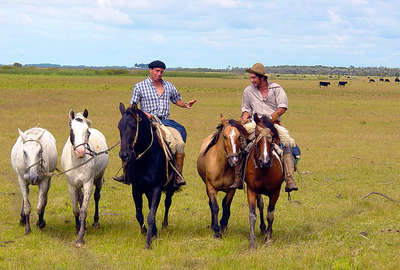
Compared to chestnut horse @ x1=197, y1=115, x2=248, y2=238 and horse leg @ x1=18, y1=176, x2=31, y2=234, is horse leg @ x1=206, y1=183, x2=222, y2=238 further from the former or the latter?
horse leg @ x1=18, y1=176, x2=31, y2=234

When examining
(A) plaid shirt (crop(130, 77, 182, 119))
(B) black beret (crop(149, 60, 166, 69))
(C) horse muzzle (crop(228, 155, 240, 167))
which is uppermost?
(B) black beret (crop(149, 60, 166, 69))

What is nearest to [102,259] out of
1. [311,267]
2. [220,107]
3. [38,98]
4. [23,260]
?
[23,260]

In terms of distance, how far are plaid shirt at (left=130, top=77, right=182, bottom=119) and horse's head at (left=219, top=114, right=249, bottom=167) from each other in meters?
1.33

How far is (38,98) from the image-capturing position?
42156 mm

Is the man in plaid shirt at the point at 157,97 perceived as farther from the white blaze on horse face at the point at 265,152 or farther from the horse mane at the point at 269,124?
the white blaze on horse face at the point at 265,152

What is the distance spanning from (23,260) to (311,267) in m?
4.02

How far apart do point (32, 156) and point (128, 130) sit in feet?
6.28

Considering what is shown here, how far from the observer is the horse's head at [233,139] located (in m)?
8.78

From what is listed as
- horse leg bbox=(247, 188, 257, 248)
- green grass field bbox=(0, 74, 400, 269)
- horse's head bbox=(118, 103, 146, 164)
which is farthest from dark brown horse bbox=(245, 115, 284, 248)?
horse's head bbox=(118, 103, 146, 164)

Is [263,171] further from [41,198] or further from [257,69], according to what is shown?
[41,198]

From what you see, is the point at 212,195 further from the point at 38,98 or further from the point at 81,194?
the point at 38,98

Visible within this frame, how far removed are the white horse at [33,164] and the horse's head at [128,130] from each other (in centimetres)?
176

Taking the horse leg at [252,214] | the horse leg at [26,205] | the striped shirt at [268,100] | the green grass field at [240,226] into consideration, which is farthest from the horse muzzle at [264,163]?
the horse leg at [26,205]

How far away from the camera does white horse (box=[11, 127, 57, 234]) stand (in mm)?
9406
